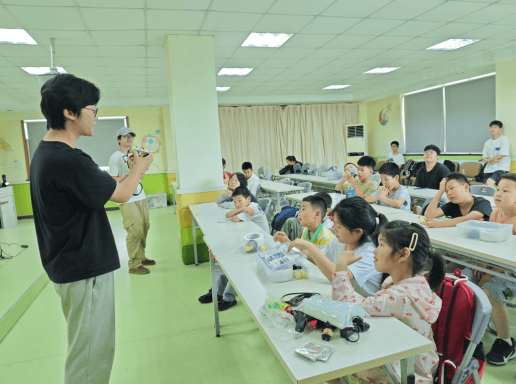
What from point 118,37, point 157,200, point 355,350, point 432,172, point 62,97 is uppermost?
point 118,37

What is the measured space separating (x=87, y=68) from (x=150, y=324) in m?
4.26

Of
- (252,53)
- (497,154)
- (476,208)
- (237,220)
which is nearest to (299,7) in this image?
(252,53)

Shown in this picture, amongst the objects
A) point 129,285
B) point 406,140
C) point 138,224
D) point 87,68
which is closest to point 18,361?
point 129,285

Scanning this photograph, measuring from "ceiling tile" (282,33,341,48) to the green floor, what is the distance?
3.31m

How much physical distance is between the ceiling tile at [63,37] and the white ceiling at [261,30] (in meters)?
0.01

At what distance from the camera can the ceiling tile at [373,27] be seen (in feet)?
13.8

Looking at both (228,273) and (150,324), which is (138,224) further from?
(228,273)

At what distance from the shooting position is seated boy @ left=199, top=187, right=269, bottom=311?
9.55ft

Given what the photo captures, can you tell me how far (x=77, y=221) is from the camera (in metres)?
1.32

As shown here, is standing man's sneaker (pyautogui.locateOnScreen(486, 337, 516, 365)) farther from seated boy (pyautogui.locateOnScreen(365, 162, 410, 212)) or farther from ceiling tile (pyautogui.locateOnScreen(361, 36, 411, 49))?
ceiling tile (pyautogui.locateOnScreen(361, 36, 411, 49))

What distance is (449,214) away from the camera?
277cm

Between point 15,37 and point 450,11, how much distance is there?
5020mm

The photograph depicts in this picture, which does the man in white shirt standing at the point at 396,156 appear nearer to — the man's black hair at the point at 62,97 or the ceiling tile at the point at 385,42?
the ceiling tile at the point at 385,42

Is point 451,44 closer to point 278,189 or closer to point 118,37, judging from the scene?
point 278,189
